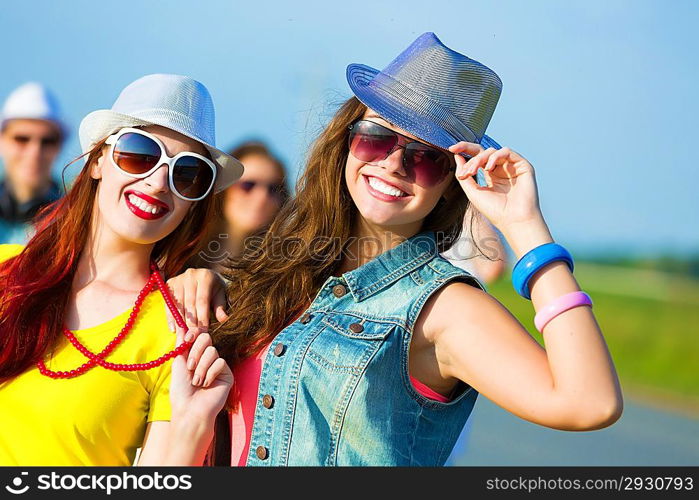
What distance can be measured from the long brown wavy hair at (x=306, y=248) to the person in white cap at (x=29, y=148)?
2802 mm

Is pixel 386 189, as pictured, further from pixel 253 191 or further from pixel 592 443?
pixel 592 443

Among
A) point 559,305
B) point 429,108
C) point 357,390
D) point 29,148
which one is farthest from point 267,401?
point 29,148

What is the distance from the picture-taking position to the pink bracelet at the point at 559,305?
274cm

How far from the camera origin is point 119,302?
3.39m

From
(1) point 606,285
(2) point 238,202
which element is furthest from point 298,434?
(1) point 606,285

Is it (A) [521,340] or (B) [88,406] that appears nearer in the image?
(A) [521,340]

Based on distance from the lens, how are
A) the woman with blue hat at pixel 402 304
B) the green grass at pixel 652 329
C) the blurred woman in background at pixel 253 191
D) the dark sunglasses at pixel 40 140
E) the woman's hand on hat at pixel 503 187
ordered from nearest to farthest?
the woman with blue hat at pixel 402 304, the woman's hand on hat at pixel 503 187, the blurred woman in background at pixel 253 191, the dark sunglasses at pixel 40 140, the green grass at pixel 652 329

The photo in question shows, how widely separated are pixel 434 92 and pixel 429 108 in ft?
0.26

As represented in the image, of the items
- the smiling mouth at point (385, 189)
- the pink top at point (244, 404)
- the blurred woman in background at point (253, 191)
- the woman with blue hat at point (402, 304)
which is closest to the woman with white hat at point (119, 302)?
the pink top at point (244, 404)

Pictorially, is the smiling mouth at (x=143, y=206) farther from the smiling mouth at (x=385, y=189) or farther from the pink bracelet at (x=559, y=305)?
the pink bracelet at (x=559, y=305)

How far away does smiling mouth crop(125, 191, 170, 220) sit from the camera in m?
3.26

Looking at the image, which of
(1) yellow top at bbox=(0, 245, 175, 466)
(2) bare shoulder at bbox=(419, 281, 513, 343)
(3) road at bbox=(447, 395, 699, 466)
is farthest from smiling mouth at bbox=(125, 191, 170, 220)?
(3) road at bbox=(447, 395, 699, 466)

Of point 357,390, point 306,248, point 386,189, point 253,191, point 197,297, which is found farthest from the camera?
point 253,191

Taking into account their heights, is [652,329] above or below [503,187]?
below
